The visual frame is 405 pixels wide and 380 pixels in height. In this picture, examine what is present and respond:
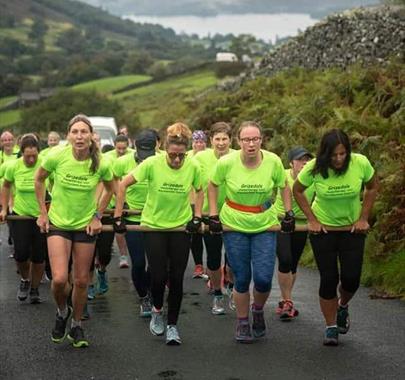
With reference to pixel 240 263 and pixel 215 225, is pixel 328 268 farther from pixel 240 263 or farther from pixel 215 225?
pixel 215 225

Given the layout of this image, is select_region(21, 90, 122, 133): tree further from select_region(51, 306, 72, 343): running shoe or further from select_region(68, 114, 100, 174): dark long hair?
select_region(51, 306, 72, 343): running shoe

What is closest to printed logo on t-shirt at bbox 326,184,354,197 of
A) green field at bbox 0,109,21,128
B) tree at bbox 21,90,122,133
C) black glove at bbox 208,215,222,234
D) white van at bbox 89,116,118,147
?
black glove at bbox 208,215,222,234

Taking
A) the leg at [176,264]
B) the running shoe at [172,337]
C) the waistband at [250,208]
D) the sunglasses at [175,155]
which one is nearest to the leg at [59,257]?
the leg at [176,264]

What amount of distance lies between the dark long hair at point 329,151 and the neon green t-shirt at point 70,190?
7.29ft

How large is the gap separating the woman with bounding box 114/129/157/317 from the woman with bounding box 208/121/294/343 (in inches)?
61.0

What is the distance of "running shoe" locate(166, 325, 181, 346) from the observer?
7898mm

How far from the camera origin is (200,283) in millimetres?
11750

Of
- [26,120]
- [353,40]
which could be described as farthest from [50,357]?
[26,120]

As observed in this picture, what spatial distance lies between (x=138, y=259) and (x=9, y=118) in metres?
86.1

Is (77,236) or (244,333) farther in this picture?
(244,333)

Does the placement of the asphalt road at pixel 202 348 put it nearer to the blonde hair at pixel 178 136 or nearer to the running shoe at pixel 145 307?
the running shoe at pixel 145 307

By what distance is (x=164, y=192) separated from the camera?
7.95m

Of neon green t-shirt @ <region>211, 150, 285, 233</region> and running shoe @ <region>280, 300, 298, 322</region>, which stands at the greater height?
neon green t-shirt @ <region>211, 150, 285, 233</region>

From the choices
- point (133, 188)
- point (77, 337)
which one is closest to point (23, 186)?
point (133, 188)
